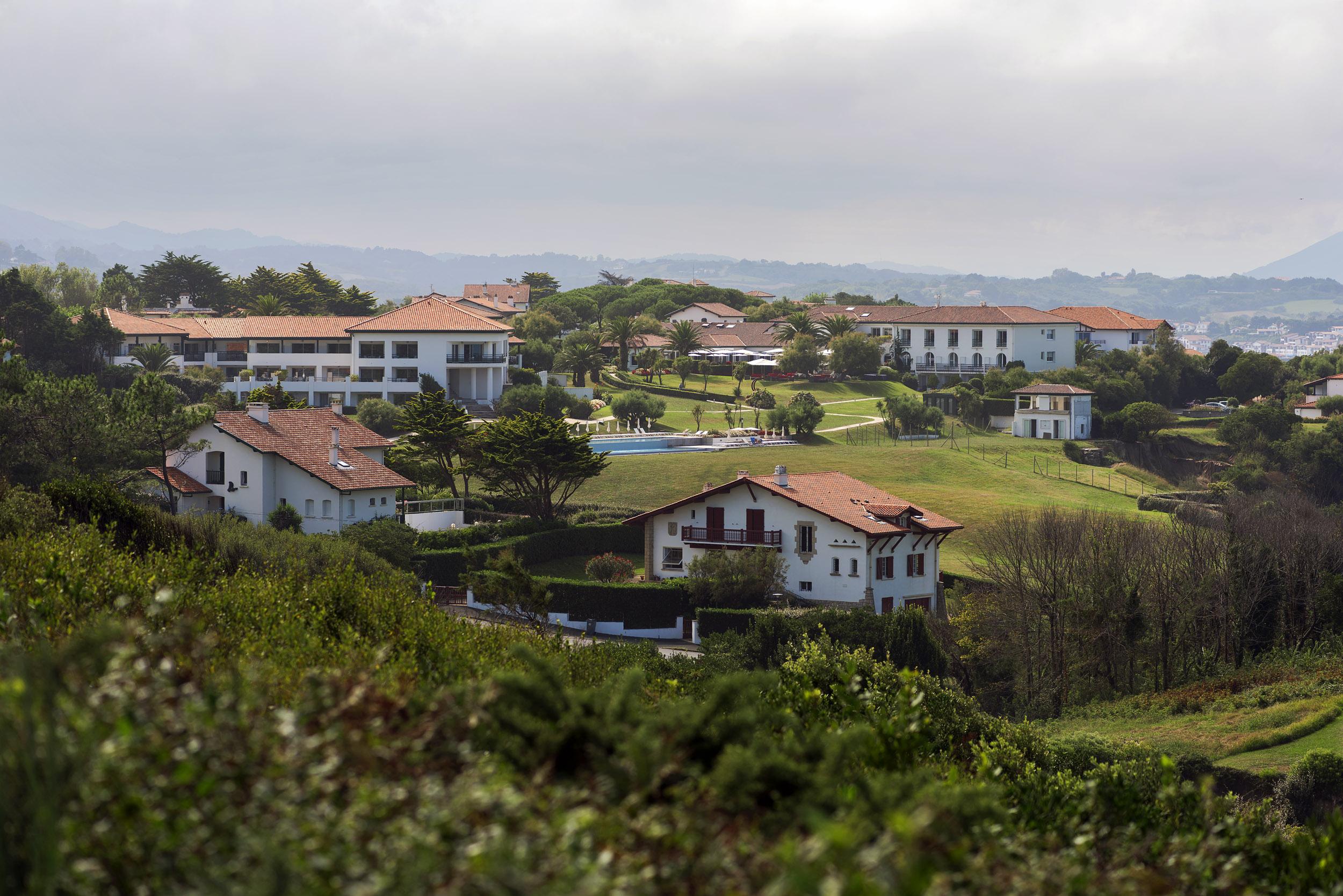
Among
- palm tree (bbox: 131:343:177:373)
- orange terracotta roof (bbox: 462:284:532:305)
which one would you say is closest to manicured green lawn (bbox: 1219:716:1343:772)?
palm tree (bbox: 131:343:177:373)

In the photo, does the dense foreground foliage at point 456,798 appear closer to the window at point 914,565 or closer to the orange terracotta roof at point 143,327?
the window at point 914,565

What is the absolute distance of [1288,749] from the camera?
32750mm

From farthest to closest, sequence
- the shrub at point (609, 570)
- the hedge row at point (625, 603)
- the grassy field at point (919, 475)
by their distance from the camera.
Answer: the grassy field at point (919, 475), the shrub at point (609, 570), the hedge row at point (625, 603)

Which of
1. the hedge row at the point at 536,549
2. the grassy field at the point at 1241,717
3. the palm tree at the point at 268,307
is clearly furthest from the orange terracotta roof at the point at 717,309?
the grassy field at the point at 1241,717

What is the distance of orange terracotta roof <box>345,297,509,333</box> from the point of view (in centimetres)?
9481

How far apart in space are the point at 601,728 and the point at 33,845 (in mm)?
3140

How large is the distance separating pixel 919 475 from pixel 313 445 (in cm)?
3961

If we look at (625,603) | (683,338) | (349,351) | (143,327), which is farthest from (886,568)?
(683,338)

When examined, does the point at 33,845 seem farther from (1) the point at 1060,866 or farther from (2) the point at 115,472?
(2) the point at 115,472

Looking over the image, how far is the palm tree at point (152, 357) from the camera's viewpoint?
92438 millimetres

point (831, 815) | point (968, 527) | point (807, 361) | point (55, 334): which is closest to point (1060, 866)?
point (831, 815)

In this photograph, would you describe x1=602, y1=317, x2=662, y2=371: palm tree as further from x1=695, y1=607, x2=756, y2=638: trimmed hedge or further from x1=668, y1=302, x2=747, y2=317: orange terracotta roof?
x1=695, y1=607, x2=756, y2=638: trimmed hedge

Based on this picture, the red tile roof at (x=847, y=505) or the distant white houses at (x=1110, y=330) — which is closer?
the red tile roof at (x=847, y=505)

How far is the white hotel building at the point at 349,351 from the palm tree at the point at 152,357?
78 cm
